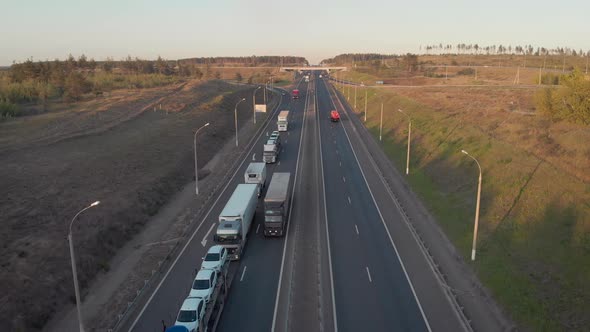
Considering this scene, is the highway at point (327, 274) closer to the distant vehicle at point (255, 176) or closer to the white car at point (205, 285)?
the white car at point (205, 285)

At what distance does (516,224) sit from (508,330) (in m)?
13.4

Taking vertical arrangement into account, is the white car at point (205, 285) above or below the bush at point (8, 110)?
below

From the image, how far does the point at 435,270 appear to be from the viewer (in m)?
32.2

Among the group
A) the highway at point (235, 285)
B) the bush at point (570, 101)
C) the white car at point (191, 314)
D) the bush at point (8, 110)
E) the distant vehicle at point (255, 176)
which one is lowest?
the highway at point (235, 285)

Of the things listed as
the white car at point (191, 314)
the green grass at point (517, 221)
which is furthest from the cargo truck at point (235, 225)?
the green grass at point (517, 221)

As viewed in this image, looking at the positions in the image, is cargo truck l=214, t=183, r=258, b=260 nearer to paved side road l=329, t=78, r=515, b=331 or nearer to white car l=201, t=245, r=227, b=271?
white car l=201, t=245, r=227, b=271

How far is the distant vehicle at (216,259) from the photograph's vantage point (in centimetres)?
2868

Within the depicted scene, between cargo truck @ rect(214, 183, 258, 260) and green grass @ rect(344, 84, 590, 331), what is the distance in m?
17.3

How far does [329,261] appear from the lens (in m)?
34.0

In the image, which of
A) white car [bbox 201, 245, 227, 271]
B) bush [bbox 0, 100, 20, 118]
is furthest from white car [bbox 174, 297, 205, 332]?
bush [bbox 0, 100, 20, 118]

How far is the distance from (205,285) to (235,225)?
8414 millimetres

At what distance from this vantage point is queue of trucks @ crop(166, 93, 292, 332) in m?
23.8

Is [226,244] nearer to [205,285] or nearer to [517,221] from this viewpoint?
[205,285]

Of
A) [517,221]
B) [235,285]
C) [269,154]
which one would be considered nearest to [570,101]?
[517,221]
